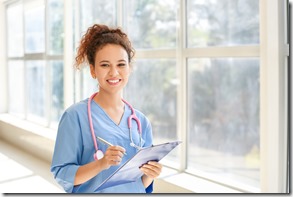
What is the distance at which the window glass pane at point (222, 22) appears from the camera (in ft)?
7.04

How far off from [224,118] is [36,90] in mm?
3485

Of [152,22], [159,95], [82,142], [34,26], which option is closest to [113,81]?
[82,142]

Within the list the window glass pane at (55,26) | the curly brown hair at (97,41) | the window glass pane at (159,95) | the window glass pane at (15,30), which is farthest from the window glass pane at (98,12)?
the curly brown hair at (97,41)

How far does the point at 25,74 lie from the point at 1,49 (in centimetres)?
94

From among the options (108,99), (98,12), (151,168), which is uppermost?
(98,12)

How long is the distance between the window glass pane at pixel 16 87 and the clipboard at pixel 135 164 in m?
4.97

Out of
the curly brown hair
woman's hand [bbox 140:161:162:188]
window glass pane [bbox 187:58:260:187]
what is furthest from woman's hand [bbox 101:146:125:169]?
window glass pane [bbox 187:58:260:187]

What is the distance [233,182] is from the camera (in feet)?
7.70

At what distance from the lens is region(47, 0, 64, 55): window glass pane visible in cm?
452

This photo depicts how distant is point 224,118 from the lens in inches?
92.8

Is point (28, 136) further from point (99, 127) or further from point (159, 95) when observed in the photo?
point (99, 127)

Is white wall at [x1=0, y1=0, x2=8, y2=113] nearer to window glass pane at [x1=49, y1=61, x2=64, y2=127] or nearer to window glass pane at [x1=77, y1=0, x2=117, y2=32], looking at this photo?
window glass pane at [x1=49, y1=61, x2=64, y2=127]

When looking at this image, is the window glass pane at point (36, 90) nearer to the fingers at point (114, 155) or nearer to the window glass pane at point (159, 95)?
the window glass pane at point (159, 95)

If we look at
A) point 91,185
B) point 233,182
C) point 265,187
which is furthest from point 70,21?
point 91,185
